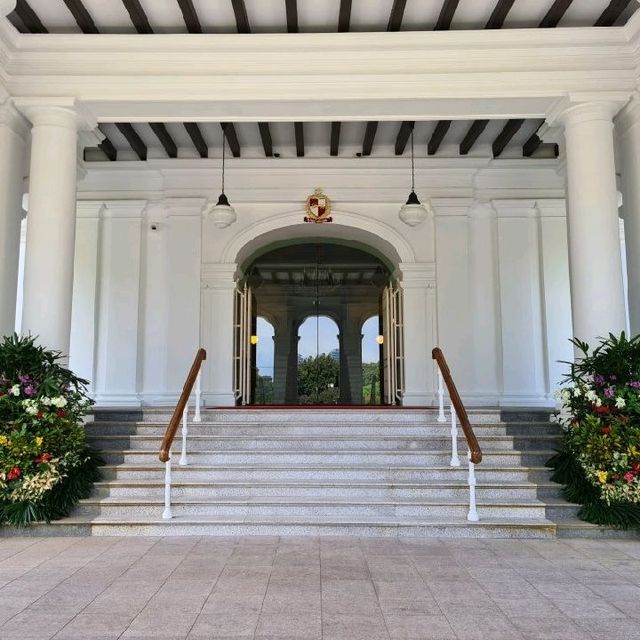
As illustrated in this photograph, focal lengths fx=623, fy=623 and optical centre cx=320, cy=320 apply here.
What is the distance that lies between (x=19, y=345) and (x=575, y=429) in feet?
17.5

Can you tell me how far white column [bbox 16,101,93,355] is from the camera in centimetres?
657

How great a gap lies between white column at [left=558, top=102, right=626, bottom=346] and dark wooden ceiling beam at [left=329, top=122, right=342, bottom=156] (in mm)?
3050

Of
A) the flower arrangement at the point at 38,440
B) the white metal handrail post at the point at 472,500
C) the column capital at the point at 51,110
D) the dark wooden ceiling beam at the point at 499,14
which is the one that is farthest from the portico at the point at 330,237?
the white metal handrail post at the point at 472,500

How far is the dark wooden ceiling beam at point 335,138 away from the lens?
8.49 meters

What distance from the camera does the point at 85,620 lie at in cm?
345

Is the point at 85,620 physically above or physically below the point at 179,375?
below

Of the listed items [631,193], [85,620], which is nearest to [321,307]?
[631,193]

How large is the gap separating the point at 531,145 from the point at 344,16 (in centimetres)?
398

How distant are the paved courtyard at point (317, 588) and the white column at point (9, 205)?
2.77 meters

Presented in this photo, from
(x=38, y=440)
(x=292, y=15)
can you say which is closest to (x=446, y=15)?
(x=292, y=15)

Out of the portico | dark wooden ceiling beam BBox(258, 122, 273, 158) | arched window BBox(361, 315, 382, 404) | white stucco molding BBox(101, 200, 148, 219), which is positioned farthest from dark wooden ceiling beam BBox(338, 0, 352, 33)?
arched window BBox(361, 315, 382, 404)

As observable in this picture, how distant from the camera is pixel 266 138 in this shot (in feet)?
→ 29.1

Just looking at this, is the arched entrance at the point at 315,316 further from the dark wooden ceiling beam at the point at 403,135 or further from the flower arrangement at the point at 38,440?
the flower arrangement at the point at 38,440

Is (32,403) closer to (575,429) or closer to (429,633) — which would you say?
(429,633)
